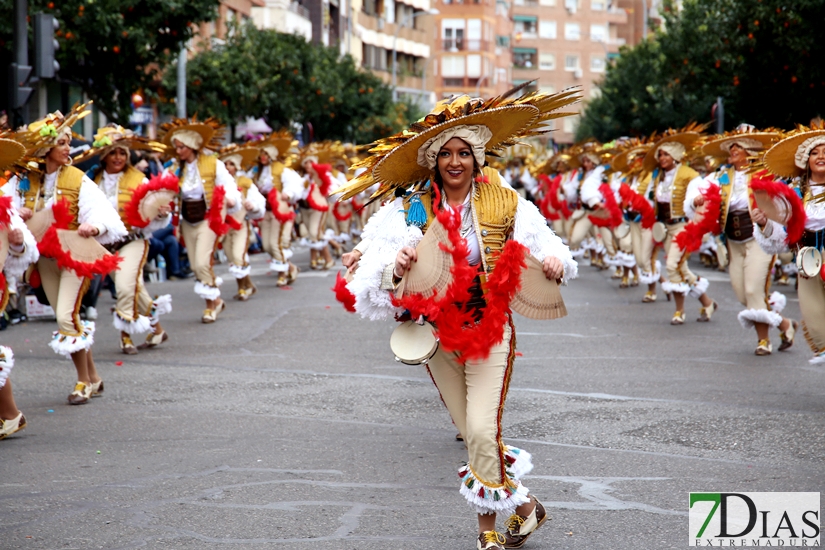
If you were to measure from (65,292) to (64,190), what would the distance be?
75cm

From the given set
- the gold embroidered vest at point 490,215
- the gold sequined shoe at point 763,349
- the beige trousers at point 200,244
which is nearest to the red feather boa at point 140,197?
the beige trousers at point 200,244

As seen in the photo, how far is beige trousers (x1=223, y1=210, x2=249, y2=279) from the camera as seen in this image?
16.9 metres

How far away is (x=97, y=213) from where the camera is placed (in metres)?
9.26

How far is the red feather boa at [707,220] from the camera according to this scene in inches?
472

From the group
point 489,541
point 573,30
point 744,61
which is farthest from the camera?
point 573,30

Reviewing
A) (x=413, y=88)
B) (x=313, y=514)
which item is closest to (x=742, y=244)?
(x=313, y=514)

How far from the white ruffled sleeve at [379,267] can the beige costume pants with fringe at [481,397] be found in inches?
13.1

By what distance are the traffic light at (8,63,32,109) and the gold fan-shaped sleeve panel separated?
32.5 ft

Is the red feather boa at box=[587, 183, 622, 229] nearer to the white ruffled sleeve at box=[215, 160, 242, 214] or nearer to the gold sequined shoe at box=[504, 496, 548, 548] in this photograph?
the white ruffled sleeve at box=[215, 160, 242, 214]

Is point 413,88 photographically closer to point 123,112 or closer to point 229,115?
point 229,115

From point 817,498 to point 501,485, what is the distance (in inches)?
73.6

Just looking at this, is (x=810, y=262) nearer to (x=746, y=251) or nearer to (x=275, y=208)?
(x=746, y=251)

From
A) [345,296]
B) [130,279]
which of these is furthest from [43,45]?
[345,296]

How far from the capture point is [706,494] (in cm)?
630
